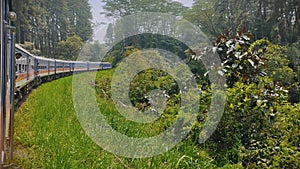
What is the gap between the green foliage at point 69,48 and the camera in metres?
18.6

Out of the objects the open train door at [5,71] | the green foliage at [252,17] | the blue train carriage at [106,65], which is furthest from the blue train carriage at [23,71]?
the green foliage at [252,17]

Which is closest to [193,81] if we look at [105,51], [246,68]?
[246,68]

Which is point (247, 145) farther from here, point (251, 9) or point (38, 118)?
point (251, 9)

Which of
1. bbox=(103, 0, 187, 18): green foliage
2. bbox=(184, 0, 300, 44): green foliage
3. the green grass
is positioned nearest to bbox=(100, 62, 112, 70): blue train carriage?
bbox=(103, 0, 187, 18): green foliage

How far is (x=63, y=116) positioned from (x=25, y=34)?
16553mm

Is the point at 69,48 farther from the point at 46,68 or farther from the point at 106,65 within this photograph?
the point at 106,65

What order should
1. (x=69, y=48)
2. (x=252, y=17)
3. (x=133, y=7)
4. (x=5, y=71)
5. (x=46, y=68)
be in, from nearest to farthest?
1. (x=5, y=71)
2. (x=133, y=7)
3. (x=46, y=68)
4. (x=252, y=17)
5. (x=69, y=48)

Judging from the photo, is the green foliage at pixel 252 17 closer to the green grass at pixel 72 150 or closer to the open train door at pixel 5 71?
the green grass at pixel 72 150

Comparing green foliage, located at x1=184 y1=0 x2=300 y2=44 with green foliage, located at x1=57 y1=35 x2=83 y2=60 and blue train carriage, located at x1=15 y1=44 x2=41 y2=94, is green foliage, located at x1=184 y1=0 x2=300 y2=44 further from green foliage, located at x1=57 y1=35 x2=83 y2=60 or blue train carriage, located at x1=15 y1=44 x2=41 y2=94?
green foliage, located at x1=57 y1=35 x2=83 y2=60

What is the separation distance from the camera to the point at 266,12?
15312mm

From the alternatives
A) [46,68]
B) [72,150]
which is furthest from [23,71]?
[46,68]

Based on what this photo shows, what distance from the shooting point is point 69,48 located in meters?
19.7

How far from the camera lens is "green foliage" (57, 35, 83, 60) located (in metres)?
18.6

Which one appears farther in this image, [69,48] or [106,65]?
[69,48]
